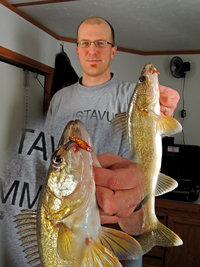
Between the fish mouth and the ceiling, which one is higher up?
the ceiling

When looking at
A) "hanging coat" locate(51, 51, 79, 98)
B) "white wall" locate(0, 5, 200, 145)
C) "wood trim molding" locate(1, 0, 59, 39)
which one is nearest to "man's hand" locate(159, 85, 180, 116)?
"white wall" locate(0, 5, 200, 145)

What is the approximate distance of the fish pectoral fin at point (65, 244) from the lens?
201 millimetres

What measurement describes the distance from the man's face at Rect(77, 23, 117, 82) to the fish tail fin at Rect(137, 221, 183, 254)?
8.0 inches

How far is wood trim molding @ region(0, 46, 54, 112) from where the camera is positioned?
2.98 feet

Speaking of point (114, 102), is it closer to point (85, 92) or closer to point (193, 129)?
point (85, 92)

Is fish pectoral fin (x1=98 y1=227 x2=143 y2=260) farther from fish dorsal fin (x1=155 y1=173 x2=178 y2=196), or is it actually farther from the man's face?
the man's face

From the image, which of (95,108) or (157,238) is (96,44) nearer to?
(95,108)

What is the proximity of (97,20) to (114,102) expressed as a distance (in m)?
0.11

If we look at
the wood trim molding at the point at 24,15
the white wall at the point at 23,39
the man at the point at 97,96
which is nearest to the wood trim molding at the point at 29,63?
the white wall at the point at 23,39

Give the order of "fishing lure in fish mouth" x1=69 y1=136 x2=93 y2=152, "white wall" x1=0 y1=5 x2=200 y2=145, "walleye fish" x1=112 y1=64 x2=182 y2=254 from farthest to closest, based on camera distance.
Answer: "white wall" x1=0 y1=5 x2=200 y2=145 → "walleye fish" x1=112 y1=64 x2=182 y2=254 → "fishing lure in fish mouth" x1=69 y1=136 x2=93 y2=152

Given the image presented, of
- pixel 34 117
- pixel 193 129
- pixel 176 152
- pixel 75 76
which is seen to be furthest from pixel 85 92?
pixel 193 129

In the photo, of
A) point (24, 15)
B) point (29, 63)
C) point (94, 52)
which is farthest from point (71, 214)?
point (24, 15)

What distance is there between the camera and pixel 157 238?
1.01 feet

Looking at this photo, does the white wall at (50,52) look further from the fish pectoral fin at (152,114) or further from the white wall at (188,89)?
the fish pectoral fin at (152,114)
